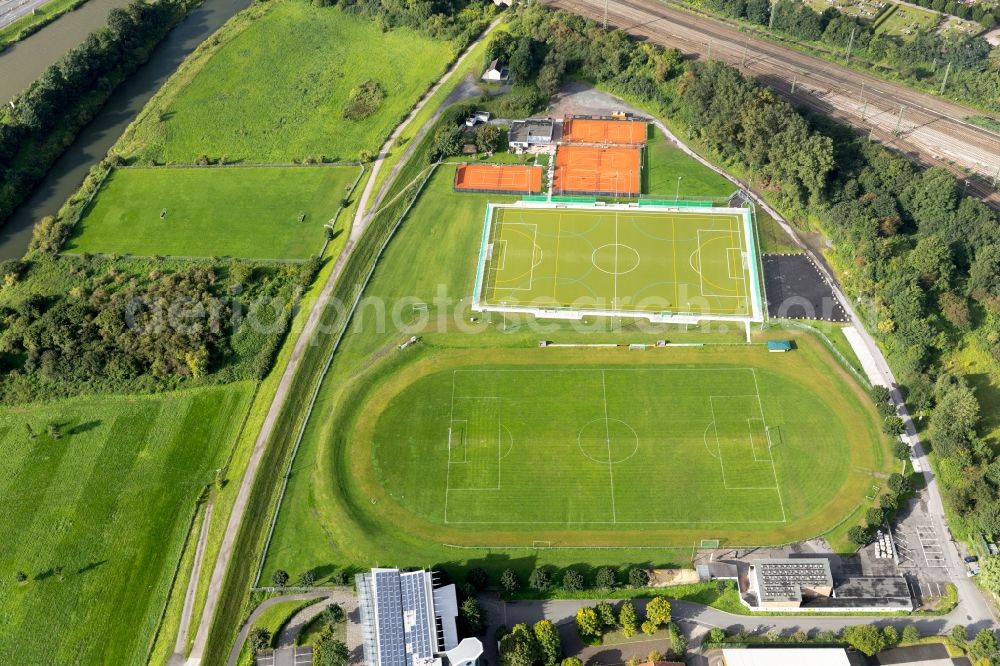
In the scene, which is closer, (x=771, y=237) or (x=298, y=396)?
(x=298, y=396)

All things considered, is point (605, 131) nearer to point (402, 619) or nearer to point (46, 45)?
point (402, 619)

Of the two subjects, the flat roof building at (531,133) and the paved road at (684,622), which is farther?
the flat roof building at (531,133)

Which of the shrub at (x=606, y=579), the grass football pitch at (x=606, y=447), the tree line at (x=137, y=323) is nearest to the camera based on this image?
the shrub at (x=606, y=579)

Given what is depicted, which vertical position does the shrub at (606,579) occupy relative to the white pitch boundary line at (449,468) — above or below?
below

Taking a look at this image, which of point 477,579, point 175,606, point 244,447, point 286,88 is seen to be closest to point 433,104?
point 286,88

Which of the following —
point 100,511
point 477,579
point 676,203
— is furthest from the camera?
point 676,203

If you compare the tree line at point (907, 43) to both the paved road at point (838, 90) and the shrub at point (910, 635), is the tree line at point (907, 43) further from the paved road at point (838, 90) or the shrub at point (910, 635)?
the shrub at point (910, 635)

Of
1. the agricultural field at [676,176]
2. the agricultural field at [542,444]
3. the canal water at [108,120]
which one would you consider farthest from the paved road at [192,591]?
the agricultural field at [676,176]
